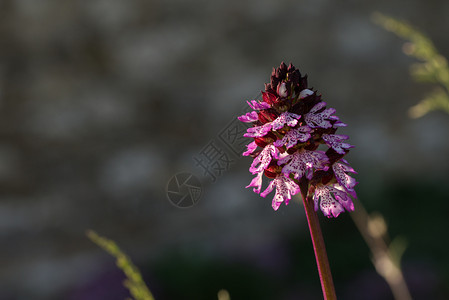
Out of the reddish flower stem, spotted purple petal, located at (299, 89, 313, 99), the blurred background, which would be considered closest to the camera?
Result: the reddish flower stem

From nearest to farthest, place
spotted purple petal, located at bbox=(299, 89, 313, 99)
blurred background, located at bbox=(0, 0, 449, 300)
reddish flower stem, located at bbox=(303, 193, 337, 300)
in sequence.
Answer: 1. reddish flower stem, located at bbox=(303, 193, 337, 300)
2. spotted purple petal, located at bbox=(299, 89, 313, 99)
3. blurred background, located at bbox=(0, 0, 449, 300)

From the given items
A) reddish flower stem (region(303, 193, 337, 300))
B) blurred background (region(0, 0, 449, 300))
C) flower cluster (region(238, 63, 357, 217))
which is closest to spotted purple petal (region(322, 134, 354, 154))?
flower cluster (region(238, 63, 357, 217))

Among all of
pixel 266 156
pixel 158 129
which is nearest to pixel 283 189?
pixel 266 156

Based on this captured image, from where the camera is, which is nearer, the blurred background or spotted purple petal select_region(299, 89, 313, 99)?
spotted purple petal select_region(299, 89, 313, 99)

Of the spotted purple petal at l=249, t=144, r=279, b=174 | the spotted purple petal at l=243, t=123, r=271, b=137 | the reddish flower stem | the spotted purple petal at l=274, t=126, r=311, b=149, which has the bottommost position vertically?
the reddish flower stem

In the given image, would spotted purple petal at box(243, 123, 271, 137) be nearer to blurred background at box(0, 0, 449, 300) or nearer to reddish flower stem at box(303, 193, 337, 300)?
reddish flower stem at box(303, 193, 337, 300)

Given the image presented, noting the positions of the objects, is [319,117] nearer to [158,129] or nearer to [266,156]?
[266,156]

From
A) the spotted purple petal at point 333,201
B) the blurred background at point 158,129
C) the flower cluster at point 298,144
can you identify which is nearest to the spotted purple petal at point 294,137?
the flower cluster at point 298,144
